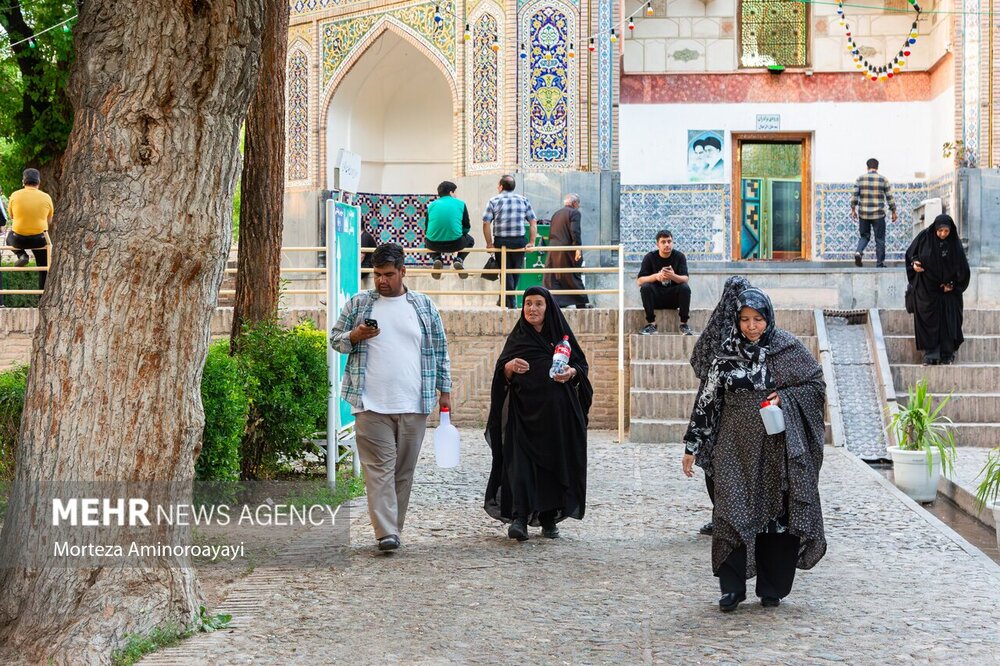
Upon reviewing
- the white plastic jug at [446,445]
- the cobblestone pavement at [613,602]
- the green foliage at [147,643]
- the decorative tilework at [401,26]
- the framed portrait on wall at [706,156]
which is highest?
the decorative tilework at [401,26]

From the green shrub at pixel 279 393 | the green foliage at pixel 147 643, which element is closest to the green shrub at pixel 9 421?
the green shrub at pixel 279 393

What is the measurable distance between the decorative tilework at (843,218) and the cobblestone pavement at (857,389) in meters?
4.22

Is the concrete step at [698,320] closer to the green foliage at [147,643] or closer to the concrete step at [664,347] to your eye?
the concrete step at [664,347]

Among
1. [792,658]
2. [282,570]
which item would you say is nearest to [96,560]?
[282,570]

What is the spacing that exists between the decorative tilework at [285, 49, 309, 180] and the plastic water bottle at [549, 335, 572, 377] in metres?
10.9

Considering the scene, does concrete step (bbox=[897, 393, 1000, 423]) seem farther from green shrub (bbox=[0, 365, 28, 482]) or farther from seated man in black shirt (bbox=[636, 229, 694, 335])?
green shrub (bbox=[0, 365, 28, 482])

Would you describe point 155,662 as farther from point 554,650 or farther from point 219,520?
point 219,520

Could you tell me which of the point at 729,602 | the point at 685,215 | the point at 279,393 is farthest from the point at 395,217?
the point at 729,602

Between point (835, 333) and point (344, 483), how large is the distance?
5.88m

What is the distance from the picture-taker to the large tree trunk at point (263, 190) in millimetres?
8203

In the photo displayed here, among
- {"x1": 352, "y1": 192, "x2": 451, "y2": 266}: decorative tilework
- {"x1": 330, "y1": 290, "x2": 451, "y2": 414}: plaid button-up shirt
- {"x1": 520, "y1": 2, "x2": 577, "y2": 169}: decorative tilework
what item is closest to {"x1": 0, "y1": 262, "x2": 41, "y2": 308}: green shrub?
{"x1": 352, "y1": 192, "x2": 451, "y2": 266}: decorative tilework

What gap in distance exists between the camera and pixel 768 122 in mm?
16734

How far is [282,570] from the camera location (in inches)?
229

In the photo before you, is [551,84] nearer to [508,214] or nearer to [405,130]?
[508,214]
